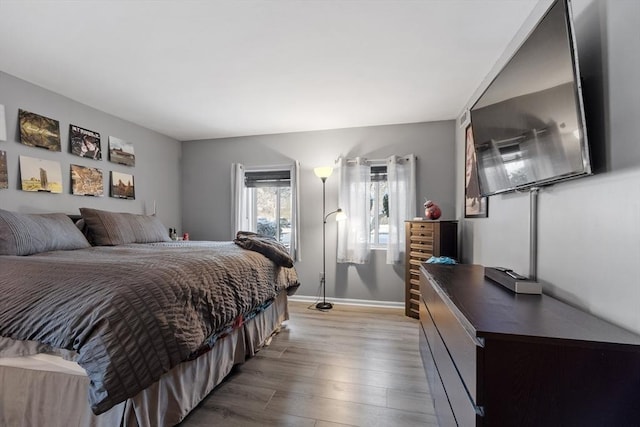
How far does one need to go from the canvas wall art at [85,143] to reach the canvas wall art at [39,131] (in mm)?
129

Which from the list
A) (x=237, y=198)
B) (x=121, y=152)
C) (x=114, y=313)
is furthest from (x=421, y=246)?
(x=121, y=152)

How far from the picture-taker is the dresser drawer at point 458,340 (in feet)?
2.79

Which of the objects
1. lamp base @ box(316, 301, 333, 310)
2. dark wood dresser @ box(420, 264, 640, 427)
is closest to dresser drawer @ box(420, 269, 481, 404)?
dark wood dresser @ box(420, 264, 640, 427)

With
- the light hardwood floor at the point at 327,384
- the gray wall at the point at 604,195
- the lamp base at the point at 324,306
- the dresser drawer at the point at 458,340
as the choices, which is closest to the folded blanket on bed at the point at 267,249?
the light hardwood floor at the point at 327,384

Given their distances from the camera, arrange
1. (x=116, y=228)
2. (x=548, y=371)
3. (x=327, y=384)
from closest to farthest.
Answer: (x=548, y=371) → (x=327, y=384) → (x=116, y=228)

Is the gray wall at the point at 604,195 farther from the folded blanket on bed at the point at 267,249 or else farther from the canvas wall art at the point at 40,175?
the canvas wall art at the point at 40,175

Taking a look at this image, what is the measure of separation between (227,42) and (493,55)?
1980mm

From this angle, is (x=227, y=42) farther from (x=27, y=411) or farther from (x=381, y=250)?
(x=381, y=250)

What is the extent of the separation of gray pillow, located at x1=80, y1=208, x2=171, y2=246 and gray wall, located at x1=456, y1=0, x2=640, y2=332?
Answer: 11.0 ft

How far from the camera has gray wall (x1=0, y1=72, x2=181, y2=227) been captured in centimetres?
237

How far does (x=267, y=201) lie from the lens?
4133 mm

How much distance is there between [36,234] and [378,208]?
3.34 m

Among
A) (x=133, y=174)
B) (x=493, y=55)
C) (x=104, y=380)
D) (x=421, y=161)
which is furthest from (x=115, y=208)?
(x=493, y=55)

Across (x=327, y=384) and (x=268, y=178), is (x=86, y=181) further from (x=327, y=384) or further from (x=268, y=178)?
(x=327, y=384)
